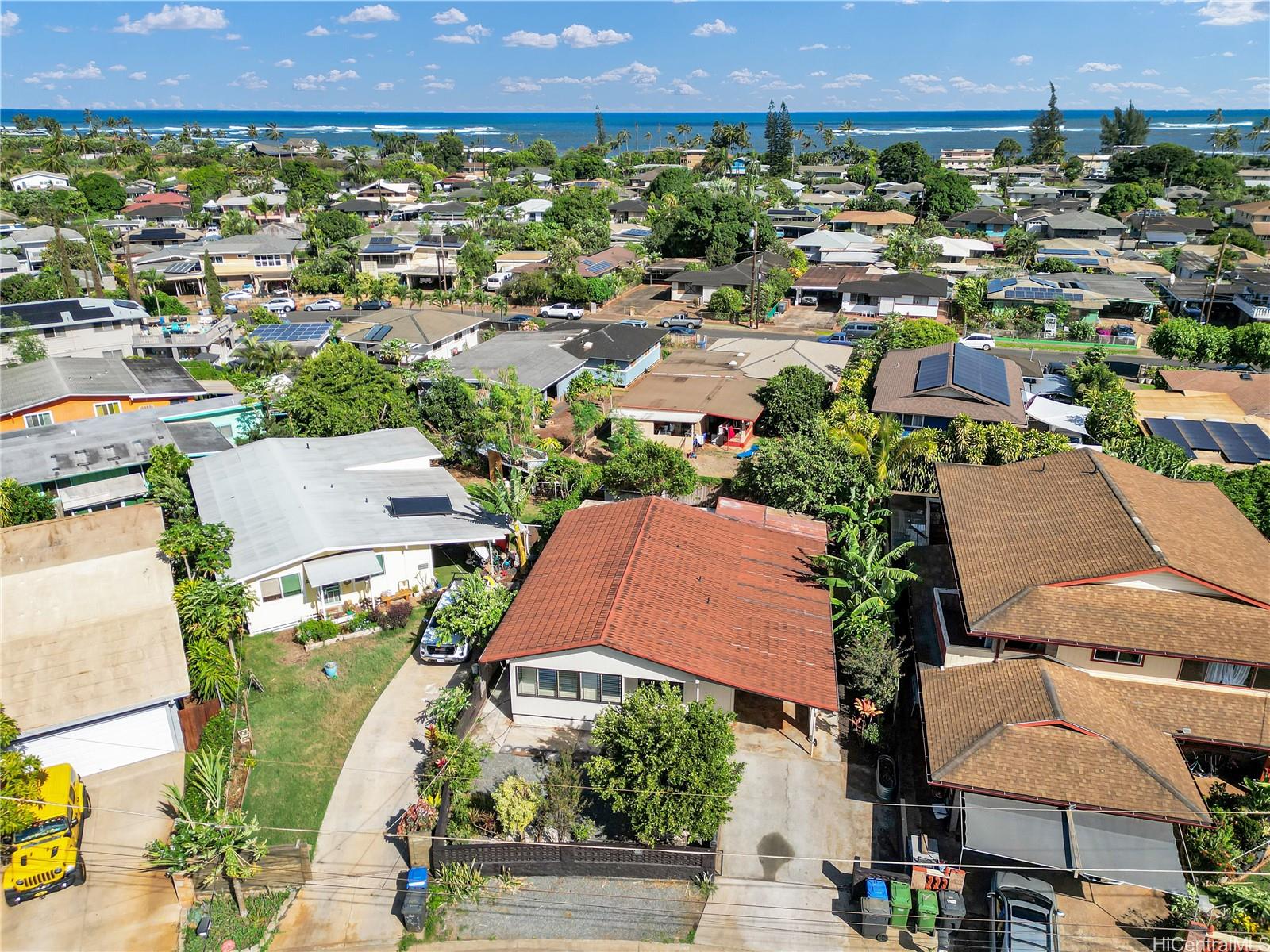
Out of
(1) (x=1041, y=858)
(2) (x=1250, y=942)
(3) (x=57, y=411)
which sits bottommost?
(2) (x=1250, y=942)

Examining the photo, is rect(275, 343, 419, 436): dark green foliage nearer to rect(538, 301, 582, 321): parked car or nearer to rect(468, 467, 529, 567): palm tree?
rect(468, 467, 529, 567): palm tree

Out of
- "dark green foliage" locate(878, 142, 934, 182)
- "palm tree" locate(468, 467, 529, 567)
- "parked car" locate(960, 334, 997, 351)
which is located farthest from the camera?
"dark green foliage" locate(878, 142, 934, 182)

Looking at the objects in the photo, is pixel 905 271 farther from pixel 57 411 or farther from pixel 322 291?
pixel 57 411

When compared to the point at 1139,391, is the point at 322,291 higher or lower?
higher

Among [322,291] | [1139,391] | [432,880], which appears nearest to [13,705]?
[432,880]

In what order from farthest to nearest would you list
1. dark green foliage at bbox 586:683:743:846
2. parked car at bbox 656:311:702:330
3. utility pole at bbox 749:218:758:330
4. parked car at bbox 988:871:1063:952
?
1. utility pole at bbox 749:218:758:330
2. parked car at bbox 656:311:702:330
3. dark green foliage at bbox 586:683:743:846
4. parked car at bbox 988:871:1063:952

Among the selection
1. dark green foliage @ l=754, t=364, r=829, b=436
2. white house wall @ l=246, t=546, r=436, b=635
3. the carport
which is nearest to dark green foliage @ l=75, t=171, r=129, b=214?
dark green foliage @ l=754, t=364, r=829, b=436

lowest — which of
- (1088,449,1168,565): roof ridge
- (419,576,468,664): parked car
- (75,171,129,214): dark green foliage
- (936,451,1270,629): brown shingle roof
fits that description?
(419,576,468,664): parked car

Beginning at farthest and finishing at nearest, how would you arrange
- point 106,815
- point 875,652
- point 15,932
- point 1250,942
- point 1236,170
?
point 1236,170 → point 875,652 → point 106,815 → point 15,932 → point 1250,942
